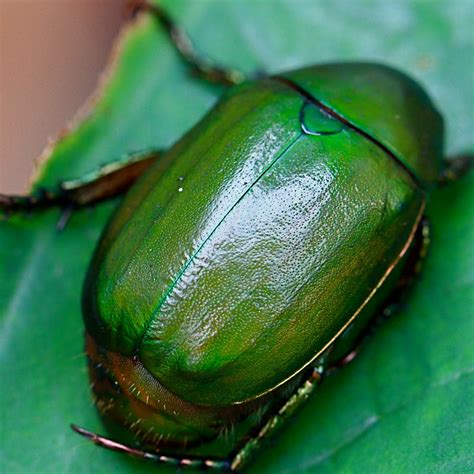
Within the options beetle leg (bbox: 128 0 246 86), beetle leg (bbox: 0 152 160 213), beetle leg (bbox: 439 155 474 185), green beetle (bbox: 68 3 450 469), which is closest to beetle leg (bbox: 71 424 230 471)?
green beetle (bbox: 68 3 450 469)

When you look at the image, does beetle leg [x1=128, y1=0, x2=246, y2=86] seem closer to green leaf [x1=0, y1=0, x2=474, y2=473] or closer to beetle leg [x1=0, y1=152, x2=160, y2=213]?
green leaf [x1=0, y1=0, x2=474, y2=473]

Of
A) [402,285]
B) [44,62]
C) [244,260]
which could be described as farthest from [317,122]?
[44,62]

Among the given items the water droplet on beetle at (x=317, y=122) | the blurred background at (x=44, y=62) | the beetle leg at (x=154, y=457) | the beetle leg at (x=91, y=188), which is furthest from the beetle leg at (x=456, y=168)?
the blurred background at (x=44, y=62)

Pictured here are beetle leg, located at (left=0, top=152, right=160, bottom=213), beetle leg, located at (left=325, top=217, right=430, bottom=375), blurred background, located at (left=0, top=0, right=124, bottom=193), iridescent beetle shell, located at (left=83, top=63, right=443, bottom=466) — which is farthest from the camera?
blurred background, located at (left=0, top=0, right=124, bottom=193)

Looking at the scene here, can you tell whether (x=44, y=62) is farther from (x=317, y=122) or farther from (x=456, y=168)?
(x=456, y=168)

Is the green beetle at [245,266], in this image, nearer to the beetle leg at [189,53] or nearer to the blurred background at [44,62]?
the beetle leg at [189,53]

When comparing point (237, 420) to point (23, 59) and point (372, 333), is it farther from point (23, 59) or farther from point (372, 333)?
point (23, 59)

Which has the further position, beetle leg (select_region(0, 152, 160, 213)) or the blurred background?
the blurred background

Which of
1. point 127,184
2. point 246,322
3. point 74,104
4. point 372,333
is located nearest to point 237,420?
point 246,322
